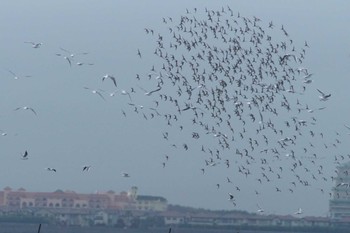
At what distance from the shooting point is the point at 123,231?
62.9 meters

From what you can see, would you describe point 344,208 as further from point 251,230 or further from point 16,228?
point 16,228

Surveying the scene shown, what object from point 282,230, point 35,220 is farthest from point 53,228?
point 282,230

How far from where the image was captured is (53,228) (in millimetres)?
63906

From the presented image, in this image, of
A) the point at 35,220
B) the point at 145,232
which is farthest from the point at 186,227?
the point at 35,220

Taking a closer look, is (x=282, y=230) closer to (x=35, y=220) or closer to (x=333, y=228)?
(x=333, y=228)

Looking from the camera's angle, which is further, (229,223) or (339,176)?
(229,223)

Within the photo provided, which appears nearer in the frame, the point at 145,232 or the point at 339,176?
the point at 339,176

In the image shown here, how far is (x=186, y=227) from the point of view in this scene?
63.3 metres

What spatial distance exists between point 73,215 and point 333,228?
10708 millimetres

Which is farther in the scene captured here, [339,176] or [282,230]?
[282,230]

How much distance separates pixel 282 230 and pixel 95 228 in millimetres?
7626

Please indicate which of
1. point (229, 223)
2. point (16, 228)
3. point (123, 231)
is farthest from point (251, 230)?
point (16, 228)

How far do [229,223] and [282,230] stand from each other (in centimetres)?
258

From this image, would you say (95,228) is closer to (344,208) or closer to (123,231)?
(123,231)
